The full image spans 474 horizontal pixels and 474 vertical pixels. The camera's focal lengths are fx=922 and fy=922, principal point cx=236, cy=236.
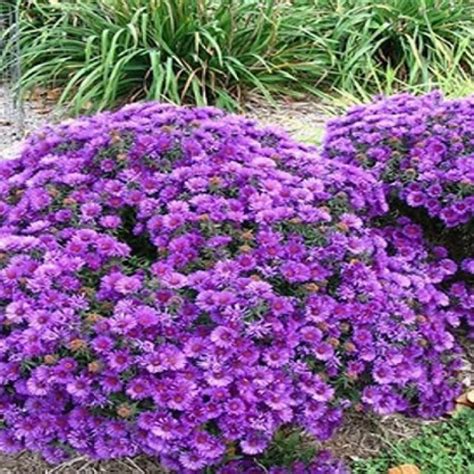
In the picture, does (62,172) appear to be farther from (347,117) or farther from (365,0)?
(365,0)

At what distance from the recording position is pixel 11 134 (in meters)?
4.80

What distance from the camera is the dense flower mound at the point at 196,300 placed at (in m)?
2.00

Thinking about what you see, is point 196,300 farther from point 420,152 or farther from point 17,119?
point 17,119

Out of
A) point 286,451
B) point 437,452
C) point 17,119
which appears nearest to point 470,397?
point 437,452

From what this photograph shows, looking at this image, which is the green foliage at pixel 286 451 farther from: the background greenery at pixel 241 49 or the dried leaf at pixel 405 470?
the background greenery at pixel 241 49

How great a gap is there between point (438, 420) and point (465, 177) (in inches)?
27.4

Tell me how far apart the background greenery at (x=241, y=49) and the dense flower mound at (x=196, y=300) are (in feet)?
7.19

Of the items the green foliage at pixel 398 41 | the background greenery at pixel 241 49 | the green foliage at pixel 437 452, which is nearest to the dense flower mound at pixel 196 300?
the green foliage at pixel 437 452

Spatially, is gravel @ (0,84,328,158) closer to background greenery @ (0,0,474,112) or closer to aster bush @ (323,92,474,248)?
background greenery @ (0,0,474,112)

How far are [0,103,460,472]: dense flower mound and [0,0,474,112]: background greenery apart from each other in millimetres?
2192

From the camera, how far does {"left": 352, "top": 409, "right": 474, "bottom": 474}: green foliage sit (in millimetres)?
2426

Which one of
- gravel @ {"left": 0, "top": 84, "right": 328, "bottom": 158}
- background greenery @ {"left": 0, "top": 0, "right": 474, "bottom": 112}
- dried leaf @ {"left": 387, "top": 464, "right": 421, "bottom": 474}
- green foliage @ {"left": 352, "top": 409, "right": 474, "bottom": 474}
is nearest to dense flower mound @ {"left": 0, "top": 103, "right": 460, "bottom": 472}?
green foliage @ {"left": 352, "top": 409, "right": 474, "bottom": 474}

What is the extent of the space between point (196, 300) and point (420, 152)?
102cm

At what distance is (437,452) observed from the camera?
2.48 m
